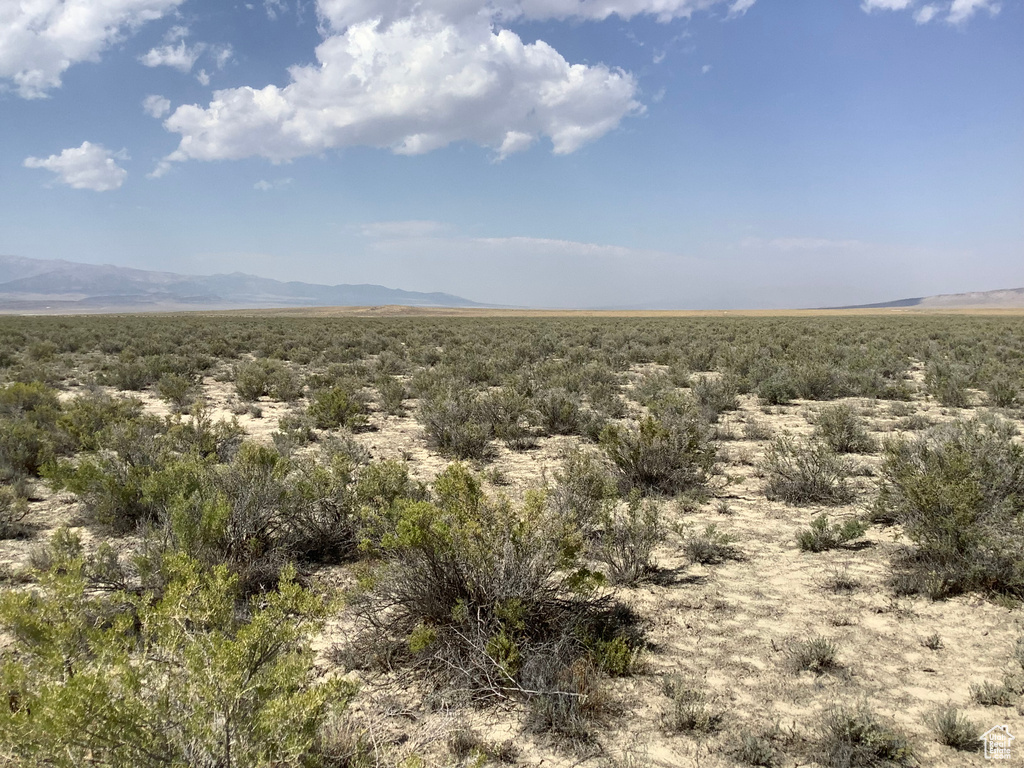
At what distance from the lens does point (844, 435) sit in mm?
9039

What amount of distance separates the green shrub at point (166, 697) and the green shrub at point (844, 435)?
845 cm

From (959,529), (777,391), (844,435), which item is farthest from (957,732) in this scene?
(777,391)

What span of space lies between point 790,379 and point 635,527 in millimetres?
9713

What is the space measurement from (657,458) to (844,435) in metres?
3.66

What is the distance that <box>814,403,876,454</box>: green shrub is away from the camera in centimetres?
893

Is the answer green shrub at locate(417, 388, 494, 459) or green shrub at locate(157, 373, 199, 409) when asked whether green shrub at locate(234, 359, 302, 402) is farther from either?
green shrub at locate(417, 388, 494, 459)

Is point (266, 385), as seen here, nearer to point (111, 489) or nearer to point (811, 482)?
point (111, 489)

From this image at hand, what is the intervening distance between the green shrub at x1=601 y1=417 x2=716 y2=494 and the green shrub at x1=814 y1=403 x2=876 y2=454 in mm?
2783

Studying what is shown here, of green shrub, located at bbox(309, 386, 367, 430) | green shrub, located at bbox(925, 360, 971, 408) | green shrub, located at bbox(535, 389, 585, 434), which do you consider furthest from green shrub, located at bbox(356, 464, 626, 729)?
green shrub, located at bbox(925, 360, 971, 408)

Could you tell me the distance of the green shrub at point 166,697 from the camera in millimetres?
1941

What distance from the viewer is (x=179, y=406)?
498 inches

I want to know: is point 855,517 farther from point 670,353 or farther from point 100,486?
point 670,353

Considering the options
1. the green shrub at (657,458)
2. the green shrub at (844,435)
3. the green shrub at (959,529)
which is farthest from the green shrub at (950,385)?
the green shrub at (657,458)

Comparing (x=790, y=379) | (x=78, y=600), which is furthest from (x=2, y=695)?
(x=790, y=379)
